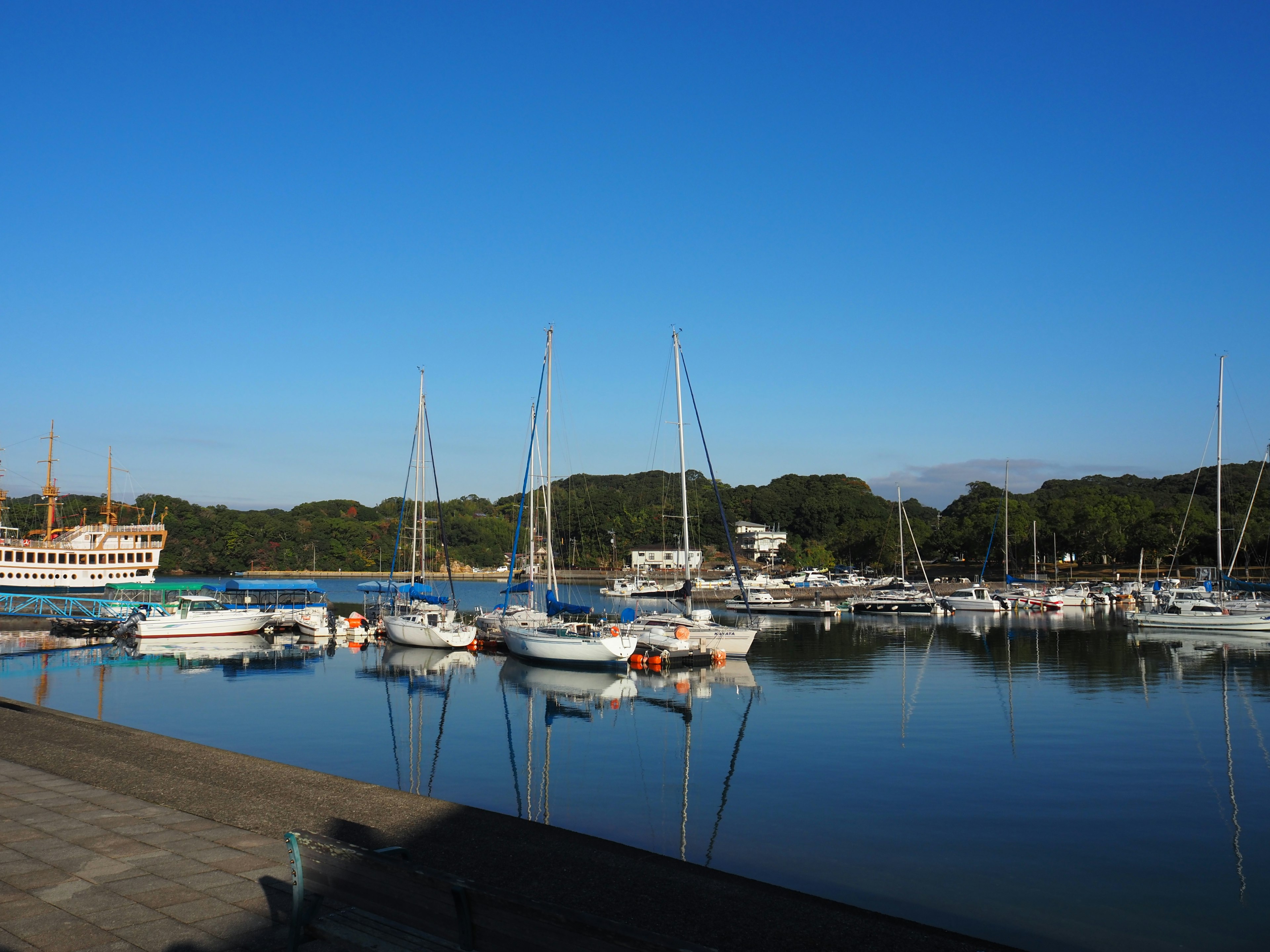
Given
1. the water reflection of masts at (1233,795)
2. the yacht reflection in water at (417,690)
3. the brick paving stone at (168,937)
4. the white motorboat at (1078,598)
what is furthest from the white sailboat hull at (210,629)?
the white motorboat at (1078,598)

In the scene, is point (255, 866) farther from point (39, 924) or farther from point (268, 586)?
point (268, 586)

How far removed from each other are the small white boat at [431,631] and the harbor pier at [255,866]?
31111 millimetres

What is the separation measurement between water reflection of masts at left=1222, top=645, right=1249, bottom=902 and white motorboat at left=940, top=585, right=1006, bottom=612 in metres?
41.9

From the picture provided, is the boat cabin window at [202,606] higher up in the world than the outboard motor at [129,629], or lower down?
higher up

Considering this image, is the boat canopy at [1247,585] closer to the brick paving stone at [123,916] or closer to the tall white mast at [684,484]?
the tall white mast at [684,484]

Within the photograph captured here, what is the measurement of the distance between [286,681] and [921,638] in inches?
1406

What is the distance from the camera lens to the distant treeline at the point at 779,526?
114000 millimetres

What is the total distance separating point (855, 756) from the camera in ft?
71.5

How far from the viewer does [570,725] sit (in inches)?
1033

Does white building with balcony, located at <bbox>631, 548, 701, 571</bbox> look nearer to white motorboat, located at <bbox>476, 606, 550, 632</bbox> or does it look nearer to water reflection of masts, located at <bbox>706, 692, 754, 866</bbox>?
white motorboat, located at <bbox>476, 606, 550, 632</bbox>

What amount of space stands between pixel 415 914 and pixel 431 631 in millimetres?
40721

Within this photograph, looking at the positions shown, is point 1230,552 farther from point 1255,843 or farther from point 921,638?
point 1255,843

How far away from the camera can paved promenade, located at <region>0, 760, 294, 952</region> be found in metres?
7.41

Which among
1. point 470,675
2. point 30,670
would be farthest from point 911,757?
point 30,670
